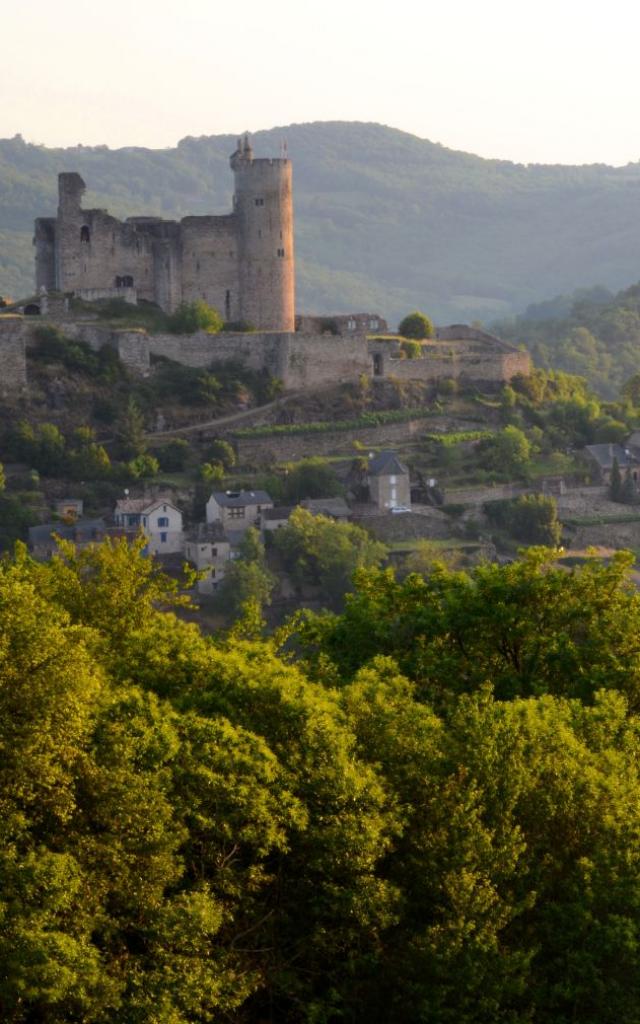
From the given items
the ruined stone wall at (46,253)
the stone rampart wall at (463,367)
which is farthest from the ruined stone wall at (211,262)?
the stone rampart wall at (463,367)

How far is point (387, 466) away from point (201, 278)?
31.2ft

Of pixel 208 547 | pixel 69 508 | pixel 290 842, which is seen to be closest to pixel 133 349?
pixel 69 508

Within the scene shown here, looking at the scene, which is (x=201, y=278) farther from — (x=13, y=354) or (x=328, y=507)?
(x=328, y=507)

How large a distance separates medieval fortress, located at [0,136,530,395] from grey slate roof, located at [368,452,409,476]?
3.99 m

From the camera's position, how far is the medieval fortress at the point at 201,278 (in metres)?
76.2

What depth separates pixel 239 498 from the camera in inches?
2867

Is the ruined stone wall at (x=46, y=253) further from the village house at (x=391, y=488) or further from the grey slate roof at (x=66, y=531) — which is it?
the village house at (x=391, y=488)

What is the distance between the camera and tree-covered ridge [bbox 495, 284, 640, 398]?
467ft

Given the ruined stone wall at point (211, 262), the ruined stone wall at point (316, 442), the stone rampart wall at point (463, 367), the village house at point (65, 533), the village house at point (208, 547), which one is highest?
the ruined stone wall at point (211, 262)

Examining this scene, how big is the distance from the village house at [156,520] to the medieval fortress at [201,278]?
696 cm

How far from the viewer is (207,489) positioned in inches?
2872

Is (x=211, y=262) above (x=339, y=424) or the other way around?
above

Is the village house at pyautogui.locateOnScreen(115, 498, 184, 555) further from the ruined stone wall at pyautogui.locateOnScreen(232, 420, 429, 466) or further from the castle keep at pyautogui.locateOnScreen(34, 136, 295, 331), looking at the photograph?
the castle keep at pyautogui.locateOnScreen(34, 136, 295, 331)

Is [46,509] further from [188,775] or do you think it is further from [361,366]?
[188,775]
